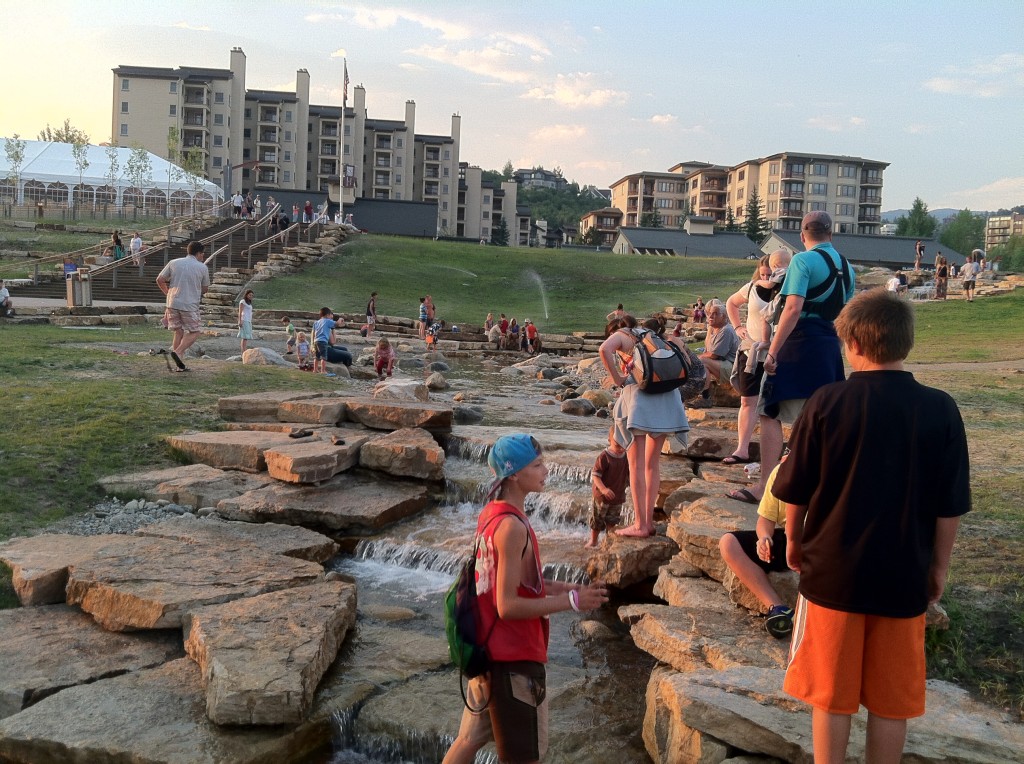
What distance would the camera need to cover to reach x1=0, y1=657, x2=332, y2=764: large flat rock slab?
4.00 meters

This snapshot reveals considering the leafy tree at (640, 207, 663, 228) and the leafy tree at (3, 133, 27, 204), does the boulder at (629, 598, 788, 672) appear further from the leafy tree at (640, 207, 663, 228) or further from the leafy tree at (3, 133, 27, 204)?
the leafy tree at (640, 207, 663, 228)

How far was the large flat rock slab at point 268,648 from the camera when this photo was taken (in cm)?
422

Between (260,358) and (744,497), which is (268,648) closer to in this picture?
(744,497)

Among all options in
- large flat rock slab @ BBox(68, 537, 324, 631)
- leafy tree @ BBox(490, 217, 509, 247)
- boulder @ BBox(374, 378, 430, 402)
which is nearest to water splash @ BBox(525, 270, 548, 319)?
boulder @ BBox(374, 378, 430, 402)

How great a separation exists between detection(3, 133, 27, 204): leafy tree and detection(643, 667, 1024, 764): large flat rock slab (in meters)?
60.0

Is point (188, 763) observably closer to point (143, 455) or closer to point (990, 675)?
point (990, 675)

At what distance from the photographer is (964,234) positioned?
123 m

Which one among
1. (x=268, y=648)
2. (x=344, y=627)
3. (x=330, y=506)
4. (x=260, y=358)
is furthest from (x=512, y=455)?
(x=260, y=358)

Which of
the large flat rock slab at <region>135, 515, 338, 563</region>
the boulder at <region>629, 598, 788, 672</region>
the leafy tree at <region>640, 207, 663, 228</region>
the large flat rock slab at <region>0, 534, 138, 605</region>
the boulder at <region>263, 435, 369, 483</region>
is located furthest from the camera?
the leafy tree at <region>640, 207, 663, 228</region>

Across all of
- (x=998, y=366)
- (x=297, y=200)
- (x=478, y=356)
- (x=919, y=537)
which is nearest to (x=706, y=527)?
(x=919, y=537)

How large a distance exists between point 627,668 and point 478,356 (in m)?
21.0

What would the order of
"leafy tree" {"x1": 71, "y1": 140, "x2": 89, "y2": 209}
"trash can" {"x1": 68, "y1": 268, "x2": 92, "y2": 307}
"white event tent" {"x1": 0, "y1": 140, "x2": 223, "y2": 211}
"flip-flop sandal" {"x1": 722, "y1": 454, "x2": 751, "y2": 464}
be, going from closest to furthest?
"flip-flop sandal" {"x1": 722, "y1": 454, "x2": 751, "y2": 464}, "trash can" {"x1": 68, "y1": 268, "x2": 92, "y2": 307}, "white event tent" {"x1": 0, "y1": 140, "x2": 223, "y2": 211}, "leafy tree" {"x1": 71, "y1": 140, "x2": 89, "y2": 209}

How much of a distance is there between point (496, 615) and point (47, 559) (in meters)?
3.98

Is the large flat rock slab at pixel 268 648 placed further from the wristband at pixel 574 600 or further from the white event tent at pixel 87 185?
the white event tent at pixel 87 185
